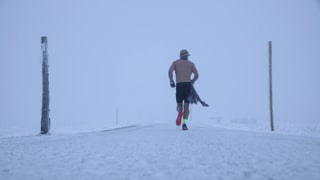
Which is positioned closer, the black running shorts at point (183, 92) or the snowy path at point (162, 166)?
the snowy path at point (162, 166)

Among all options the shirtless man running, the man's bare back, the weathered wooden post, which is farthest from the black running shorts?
the weathered wooden post

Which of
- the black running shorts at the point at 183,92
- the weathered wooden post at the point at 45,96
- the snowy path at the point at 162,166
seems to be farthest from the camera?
the weathered wooden post at the point at 45,96

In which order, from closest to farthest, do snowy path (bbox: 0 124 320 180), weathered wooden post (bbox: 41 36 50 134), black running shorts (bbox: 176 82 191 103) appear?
1. snowy path (bbox: 0 124 320 180)
2. black running shorts (bbox: 176 82 191 103)
3. weathered wooden post (bbox: 41 36 50 134)

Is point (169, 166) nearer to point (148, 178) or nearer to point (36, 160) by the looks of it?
point (148, 178)

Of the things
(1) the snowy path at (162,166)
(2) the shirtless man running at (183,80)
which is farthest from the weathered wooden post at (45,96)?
(1) the snowy path at (162,166)

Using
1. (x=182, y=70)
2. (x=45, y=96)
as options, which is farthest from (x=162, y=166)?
(x=45, y=96)

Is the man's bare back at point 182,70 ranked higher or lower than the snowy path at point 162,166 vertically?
higher

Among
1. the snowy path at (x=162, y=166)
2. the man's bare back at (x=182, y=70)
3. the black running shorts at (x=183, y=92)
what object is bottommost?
the snowy path at (x=162, y=166)

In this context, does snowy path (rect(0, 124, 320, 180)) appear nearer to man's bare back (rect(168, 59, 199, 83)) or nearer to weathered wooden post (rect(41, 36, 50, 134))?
man's bare back (rect(168, 59, 199, 83))

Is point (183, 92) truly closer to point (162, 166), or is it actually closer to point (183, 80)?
point (183, 80)

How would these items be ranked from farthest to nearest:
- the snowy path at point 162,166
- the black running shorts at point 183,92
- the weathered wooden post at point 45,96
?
the weathered wooden post at point 45,96 → the black running shorts at point 183,92 → the snowy path at point 162,166

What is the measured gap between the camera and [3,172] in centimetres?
206

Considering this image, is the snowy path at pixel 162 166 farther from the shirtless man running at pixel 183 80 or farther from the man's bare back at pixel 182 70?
the man's bare back at pixel 182 70

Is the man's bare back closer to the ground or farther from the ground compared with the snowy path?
farther from the ground
